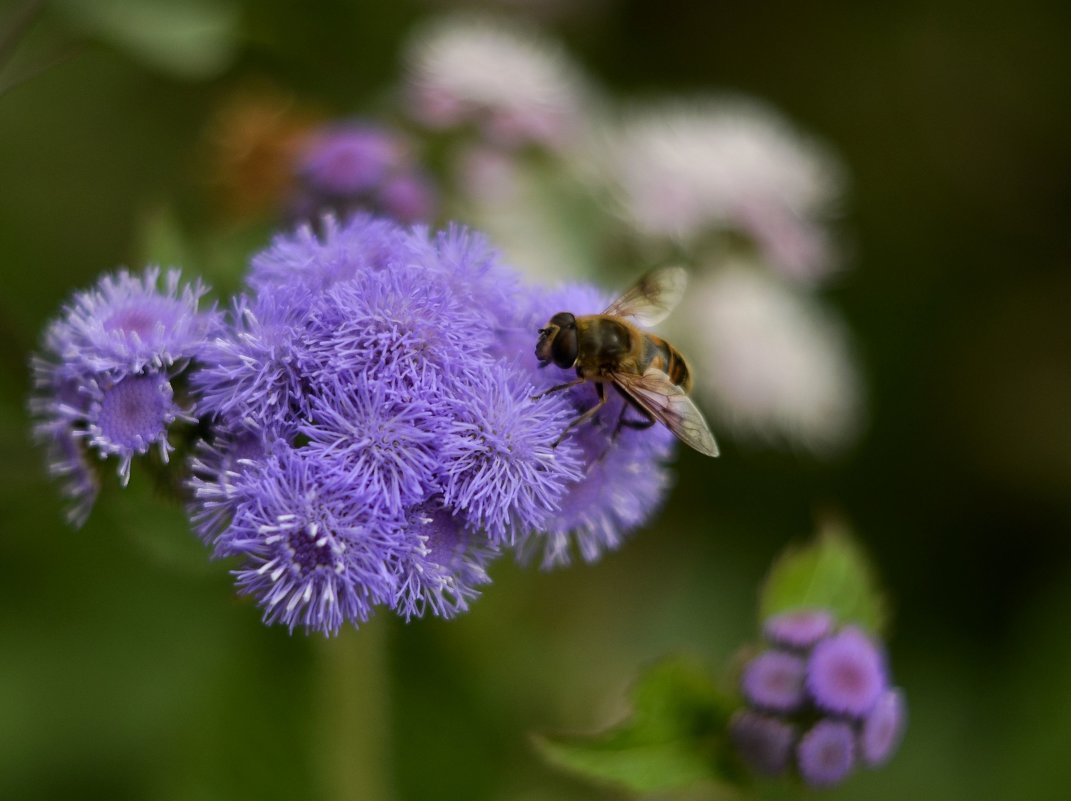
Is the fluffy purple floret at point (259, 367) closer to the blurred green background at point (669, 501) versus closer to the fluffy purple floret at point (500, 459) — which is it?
the fluffy purple floret at point (500, 459)

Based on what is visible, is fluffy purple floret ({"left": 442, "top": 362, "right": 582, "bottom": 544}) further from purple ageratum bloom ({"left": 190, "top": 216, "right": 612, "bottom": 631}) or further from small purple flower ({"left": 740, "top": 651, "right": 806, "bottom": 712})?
small purple flower ({"left": 740, "top": 651, "right": 806, "bottom": 712})

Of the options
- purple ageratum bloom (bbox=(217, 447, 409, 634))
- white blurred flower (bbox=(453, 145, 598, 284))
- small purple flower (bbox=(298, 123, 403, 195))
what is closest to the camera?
purple ageratum bloom (bbox=(217, 447, 409, 634))

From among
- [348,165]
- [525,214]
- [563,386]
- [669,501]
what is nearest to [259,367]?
[563,386]

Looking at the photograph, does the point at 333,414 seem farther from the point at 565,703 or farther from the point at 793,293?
the point at 793,293

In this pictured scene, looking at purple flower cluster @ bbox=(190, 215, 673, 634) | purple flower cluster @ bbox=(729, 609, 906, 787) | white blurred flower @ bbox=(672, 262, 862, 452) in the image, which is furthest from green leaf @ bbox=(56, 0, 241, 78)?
purple flower cluster @ bbox=(729, 609, 906, 787)

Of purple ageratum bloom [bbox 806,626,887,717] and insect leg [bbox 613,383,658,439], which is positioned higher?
insect leg [bbox 613,383,658,439]

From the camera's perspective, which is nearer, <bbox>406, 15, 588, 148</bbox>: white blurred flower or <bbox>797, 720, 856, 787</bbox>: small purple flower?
<bbox>797, 720, 856, 787</bbox>: small purple flower

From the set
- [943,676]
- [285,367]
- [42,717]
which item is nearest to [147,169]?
[42,717]
